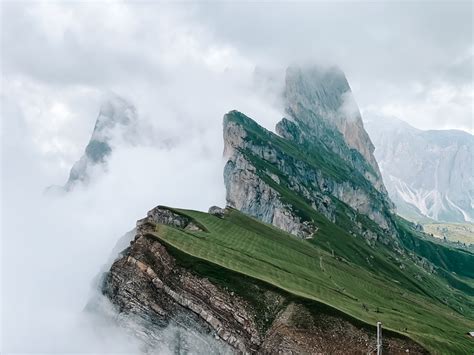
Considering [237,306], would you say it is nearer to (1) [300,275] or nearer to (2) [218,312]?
(2) [218,312]

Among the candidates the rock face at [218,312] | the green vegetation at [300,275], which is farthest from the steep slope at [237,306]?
the green vegetation at [300,275]

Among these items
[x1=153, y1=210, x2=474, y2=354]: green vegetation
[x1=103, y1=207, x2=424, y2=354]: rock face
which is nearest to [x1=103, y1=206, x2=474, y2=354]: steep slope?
[x1=103, y1=207, x2=424, y2=354]: rock face

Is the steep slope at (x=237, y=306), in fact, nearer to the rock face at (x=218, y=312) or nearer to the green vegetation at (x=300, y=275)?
the rock face at (x=218, y=312)

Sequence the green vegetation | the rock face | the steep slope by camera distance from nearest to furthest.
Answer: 1. the rock face
2. the steep slope
3. the green vegetation

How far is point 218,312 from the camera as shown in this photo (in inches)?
3187

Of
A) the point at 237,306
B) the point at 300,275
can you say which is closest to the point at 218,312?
the point at 237,306

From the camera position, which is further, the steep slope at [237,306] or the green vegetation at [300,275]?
the green vegetation at [300,275]

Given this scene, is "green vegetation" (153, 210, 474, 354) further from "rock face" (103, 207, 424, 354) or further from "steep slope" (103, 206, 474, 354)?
"rock face" (103, 207, 424, 354)

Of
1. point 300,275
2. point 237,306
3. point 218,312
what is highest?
point 300,275

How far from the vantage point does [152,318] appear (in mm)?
81250

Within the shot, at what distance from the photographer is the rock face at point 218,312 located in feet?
251

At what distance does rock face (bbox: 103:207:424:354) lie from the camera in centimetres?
7662

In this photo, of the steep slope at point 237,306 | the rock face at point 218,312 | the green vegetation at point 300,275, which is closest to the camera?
the rock face at point 218,312

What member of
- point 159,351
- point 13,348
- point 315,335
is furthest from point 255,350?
point 13,348
